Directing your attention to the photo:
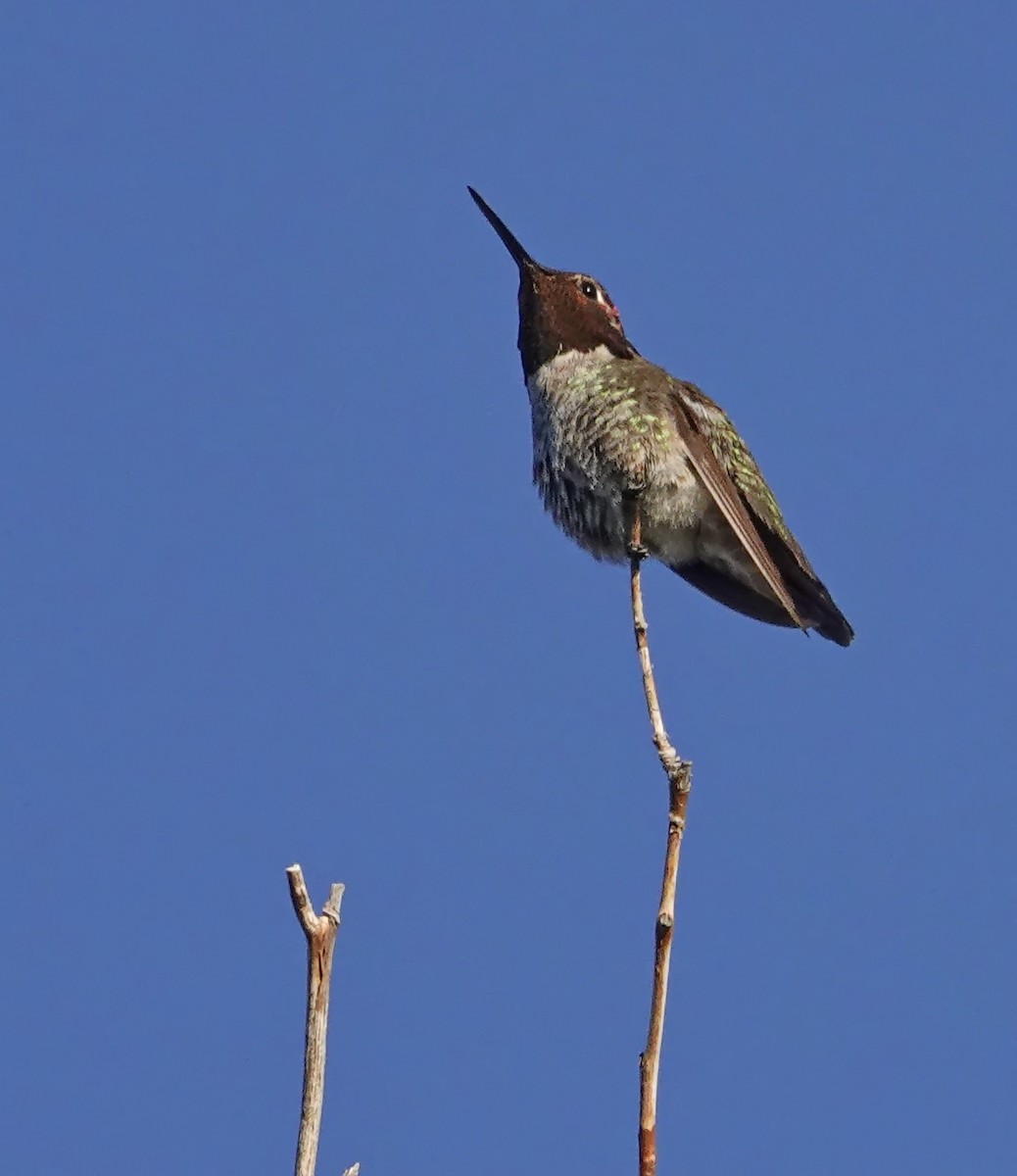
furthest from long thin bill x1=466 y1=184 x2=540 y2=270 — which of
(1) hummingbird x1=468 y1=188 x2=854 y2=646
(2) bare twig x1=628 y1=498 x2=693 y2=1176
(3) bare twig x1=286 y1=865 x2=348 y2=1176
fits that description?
(3) bare twig x1=286 y1=865 x2=348 y2=1176

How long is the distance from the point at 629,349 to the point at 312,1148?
5690 mm

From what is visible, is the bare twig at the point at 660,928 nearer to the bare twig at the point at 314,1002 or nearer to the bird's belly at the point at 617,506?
the bare twig at the point at 314,1002

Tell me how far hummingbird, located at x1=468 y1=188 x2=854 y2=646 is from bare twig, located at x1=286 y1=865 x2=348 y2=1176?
12.9 ft

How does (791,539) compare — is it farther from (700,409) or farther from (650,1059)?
(650,1059)

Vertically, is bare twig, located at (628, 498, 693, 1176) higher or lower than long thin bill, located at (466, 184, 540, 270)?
lower

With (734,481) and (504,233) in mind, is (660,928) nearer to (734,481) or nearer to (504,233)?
(734,481)

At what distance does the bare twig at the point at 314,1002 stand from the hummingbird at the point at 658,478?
3.92 meters

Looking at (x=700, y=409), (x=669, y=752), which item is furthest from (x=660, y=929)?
(x=700, y=409)

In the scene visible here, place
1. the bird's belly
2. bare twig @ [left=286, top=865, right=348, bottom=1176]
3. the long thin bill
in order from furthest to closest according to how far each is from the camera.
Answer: the long thin bill, the bird's belly, bare twig @ [left=286, top=865, right=348, bottom=1176]

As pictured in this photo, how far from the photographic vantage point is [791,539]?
748 centimetres

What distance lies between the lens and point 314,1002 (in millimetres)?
2676

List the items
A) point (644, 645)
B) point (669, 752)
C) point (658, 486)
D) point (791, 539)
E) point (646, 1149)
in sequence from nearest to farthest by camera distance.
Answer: point (646, 1149) → point (669, 752) → point (644, 645) → point (658, 486) → point (791, 539)

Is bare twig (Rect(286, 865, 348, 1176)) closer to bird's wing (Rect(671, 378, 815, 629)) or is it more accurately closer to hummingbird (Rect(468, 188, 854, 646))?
hummingbird (Rect(468, 188, 854, 646))

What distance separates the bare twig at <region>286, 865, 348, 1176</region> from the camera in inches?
101
